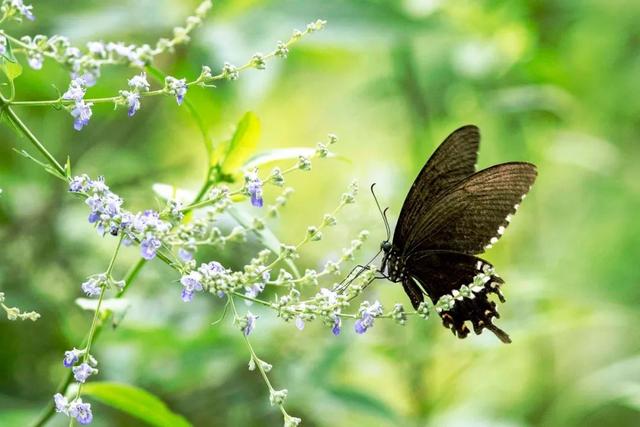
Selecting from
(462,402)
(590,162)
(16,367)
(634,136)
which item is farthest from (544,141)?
(16,367)

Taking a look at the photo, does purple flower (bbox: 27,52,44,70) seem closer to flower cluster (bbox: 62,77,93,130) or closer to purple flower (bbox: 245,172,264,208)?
flower cluster (bbox: 62,77,93,130)

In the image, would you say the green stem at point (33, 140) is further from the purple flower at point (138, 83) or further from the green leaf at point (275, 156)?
the green leaf at point (275, 156)

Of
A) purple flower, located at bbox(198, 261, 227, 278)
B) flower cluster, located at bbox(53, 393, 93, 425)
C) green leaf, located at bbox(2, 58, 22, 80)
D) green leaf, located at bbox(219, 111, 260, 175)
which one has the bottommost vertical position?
flower cluster, located at bbox(53, 393, 93, 425)

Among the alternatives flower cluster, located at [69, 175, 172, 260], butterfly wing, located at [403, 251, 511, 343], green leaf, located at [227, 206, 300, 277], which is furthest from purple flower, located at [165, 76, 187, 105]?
butterfly wing, located at [403, 251, 511, 343]

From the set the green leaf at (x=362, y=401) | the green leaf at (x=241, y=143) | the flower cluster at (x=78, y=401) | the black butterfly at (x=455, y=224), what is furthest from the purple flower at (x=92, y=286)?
the green leaf at (x=362, y=401)

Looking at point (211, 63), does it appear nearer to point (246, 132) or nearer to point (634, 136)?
point (246, 132)

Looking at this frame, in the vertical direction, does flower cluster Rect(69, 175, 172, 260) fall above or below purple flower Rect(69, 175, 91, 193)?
below
